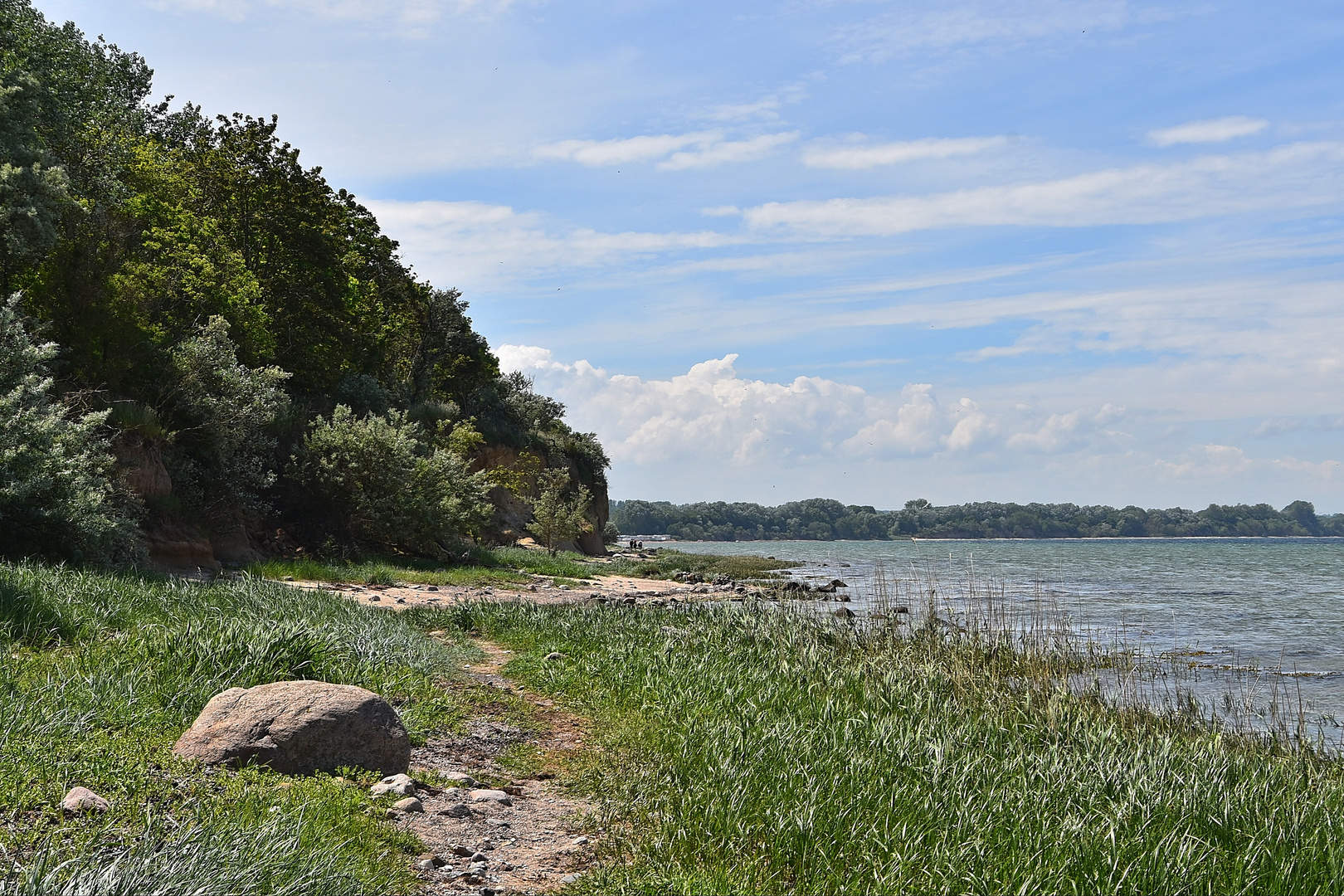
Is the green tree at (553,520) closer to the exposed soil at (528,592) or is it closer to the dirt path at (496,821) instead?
the exposed soil at (528,592)

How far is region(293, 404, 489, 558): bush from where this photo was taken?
80.0ft

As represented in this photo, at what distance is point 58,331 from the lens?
18.5m

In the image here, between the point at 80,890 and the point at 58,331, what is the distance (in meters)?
19.3

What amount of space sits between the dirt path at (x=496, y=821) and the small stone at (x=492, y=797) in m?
0.01

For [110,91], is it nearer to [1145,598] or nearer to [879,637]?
[879,637]

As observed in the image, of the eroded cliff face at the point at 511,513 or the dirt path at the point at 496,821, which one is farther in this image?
the eroded cliff face at the point at 511,513

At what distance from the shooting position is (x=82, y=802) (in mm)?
4105


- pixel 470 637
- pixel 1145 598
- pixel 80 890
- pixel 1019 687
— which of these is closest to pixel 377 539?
pixel 470 637

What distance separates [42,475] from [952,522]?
480 feet

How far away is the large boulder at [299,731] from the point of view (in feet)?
17.2

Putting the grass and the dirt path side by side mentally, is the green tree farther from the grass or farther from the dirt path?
the dirt path

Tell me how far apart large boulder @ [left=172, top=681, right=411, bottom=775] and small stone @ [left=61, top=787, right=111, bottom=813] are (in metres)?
0.95

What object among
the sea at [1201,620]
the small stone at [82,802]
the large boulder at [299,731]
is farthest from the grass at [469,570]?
the small stone at [82,802]

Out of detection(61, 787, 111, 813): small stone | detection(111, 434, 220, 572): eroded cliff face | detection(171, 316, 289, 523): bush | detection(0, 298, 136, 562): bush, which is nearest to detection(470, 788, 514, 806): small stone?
detection(61, 787, 111, 813): small stone
